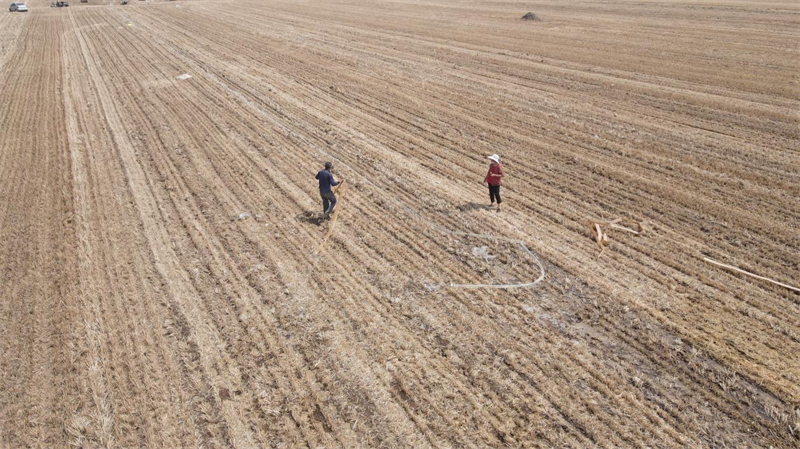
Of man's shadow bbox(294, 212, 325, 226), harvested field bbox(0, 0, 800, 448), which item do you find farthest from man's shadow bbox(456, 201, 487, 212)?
man's shadow bbox(294, 212, 325, 226)

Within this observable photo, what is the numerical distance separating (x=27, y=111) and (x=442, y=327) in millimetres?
21064

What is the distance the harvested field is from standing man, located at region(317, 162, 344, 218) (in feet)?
1.66

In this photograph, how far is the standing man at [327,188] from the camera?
1028 cm

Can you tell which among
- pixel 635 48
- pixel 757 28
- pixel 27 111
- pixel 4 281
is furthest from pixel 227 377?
pixel 757 28

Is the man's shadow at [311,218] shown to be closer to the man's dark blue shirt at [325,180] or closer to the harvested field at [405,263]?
the harvested field at [405,263]

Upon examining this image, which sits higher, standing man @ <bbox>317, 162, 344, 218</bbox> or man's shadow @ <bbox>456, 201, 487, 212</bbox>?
standing man @ <bbox>317, 162, 344, 218</bbox>

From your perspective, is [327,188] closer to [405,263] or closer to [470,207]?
[405,263]

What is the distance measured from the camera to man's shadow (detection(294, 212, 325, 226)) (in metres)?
11.0

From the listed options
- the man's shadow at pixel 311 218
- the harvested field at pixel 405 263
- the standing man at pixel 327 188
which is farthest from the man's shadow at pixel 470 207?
the man's shadow at pixel 311 218

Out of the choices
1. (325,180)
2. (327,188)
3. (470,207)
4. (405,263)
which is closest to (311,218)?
(327,188)

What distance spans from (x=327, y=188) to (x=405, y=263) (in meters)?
2.65

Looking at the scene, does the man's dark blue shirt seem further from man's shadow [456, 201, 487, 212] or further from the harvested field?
man's shadow [456, 201, 487, 212]

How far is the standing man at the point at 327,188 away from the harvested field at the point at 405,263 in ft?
1.66

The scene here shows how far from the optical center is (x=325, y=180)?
10344 mm
